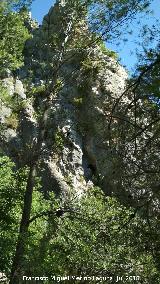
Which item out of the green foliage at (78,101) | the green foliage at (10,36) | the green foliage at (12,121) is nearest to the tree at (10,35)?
the green foliage at (10,36)

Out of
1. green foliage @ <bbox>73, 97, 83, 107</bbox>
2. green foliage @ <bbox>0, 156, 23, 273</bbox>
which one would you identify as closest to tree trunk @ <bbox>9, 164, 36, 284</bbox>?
green foliage @ <bbox>0, 156, 23, 273</bbox>

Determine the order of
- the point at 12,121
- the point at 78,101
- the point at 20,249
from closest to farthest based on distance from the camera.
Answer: the point at 20,249 → the point at 12,121 → the point at 78,101

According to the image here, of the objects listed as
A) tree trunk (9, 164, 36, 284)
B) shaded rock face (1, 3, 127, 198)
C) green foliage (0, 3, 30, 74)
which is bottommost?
tree trunk (9, 164, 36, 284)

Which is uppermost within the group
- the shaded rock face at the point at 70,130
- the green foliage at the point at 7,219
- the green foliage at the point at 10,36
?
the shaded rock face at the point at 70,130

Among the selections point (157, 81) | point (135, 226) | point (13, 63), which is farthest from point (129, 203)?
point (13, 63)

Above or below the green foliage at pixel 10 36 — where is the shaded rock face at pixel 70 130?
above

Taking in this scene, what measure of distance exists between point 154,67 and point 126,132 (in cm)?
192

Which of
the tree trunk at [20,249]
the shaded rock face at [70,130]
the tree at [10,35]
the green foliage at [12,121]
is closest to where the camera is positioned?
the tree trunk at [20,249]

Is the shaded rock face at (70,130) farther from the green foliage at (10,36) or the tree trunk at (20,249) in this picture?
the tree trunk at (20,249)

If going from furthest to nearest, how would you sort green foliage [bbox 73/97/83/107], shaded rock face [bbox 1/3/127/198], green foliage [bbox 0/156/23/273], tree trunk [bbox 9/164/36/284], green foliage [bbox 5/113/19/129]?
1. green foliage [bbox 73/97/83/107]
2. green foliage [bbox 5/113/19/129]
3. shaded rock face [bbox 1/3/127/198]
4. green foliage [bbox 0/156/23/273]
5. tree trunk [bbox 9/164/36/284]

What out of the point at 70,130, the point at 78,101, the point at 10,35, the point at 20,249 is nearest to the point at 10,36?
the point at 10,35

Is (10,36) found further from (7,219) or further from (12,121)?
(12,121)

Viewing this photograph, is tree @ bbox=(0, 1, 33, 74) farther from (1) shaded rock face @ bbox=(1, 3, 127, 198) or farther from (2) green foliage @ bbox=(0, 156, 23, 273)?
(1) shaded rock face @ bbox=(1, 3, 127, 198)

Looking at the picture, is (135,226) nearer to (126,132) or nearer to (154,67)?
(126,132)
